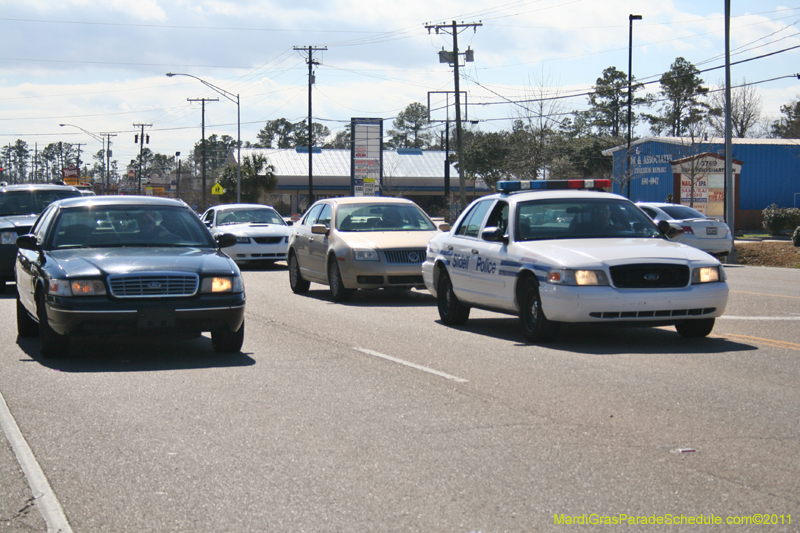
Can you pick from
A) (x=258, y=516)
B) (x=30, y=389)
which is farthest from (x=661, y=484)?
(x=30, y=389)

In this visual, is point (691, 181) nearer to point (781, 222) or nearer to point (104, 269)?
point (781, 222)

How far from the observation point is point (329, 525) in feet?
13.8

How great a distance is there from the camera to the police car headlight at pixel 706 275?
9.33m

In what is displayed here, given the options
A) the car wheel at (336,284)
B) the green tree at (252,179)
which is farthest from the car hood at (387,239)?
the green tree at (252,179)

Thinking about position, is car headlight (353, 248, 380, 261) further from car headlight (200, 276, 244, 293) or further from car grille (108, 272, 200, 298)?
car grille (108, 272, 200, 298)

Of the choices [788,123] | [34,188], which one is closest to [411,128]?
[788,123]

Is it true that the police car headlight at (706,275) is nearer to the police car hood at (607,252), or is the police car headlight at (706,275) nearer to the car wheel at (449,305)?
the police car hood at (607,252)

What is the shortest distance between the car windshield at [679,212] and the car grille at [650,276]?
16650 mm

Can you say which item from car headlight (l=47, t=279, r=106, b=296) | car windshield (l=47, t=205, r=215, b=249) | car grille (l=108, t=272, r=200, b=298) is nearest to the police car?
car windshield (l=47, t=205, r=215, b=249)

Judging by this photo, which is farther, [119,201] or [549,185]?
[549,185]

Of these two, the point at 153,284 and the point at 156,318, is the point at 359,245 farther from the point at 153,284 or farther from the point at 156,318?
the point at 156,318

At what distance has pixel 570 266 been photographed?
9.14m

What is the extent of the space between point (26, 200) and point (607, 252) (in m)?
12.8

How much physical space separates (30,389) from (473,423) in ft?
12.3
